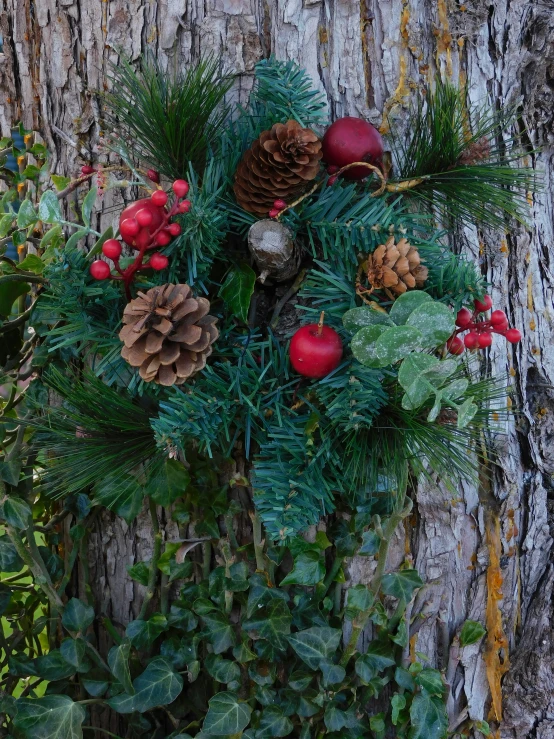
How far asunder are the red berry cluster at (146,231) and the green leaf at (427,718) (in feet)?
2.17

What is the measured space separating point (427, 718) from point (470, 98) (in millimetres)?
876

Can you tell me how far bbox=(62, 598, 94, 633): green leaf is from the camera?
36.4 inches

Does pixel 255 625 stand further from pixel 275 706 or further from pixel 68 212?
pixel 68 212

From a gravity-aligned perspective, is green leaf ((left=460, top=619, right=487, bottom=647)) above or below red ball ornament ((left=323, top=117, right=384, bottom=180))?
below

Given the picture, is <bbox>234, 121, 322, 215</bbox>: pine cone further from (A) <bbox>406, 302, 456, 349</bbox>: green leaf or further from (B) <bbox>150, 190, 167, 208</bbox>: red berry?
(A) <bbox>406, 302, 456, 349</bbox>: green leaf

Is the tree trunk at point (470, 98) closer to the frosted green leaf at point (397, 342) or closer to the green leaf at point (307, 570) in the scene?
the green leaf at point (307, 570)

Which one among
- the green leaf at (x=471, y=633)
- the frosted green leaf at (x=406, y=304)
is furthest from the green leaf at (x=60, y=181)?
the green leaf at (x=471, y=633)

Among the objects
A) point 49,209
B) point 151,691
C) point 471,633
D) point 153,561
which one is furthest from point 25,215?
point 471,633

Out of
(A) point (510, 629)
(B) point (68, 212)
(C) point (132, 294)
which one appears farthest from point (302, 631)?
(B) point (68, 212)

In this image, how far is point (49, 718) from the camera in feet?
2.81

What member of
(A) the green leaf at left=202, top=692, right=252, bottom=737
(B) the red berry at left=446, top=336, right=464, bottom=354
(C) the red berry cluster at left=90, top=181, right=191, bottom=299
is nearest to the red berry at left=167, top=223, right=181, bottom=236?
(C) the red berry cluster at left=90, top=181, right=191, bottom=299

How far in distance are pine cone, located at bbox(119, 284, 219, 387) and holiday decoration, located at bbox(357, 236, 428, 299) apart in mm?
200

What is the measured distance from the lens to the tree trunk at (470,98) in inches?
35.7

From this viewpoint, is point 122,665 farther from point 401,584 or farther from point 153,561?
point 401,584
